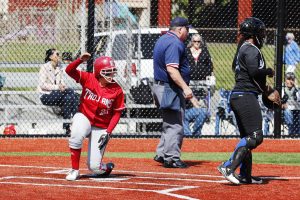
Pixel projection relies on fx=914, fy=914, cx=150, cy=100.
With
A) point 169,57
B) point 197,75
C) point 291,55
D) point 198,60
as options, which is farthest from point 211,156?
point 291,55

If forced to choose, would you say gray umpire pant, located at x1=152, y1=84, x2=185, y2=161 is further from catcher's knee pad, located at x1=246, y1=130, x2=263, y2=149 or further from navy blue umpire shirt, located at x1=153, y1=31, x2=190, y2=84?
catcher's knee pad, located at x1=246, y1=130, x2=263, y2=149

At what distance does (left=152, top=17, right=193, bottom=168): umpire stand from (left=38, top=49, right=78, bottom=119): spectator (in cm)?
464

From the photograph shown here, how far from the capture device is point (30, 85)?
1884 centimetres

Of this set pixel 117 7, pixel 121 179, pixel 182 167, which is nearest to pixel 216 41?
pixel 117 7

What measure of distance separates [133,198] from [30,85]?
32.9ft

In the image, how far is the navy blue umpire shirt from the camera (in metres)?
12.2

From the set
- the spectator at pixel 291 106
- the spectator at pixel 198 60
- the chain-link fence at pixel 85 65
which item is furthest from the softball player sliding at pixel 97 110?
the spectator at pixel 291 106

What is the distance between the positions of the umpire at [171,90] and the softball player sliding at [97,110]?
5.42ft

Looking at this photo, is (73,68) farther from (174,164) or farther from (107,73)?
(174,164)

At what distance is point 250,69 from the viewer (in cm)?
1009

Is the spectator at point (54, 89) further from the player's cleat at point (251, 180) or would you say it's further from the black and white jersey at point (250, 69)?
the black and white jersey at point (250, 69)

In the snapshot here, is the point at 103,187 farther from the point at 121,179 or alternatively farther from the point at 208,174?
the point at 208,174

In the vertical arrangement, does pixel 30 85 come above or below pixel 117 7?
below

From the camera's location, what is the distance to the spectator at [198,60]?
57.5 feet
